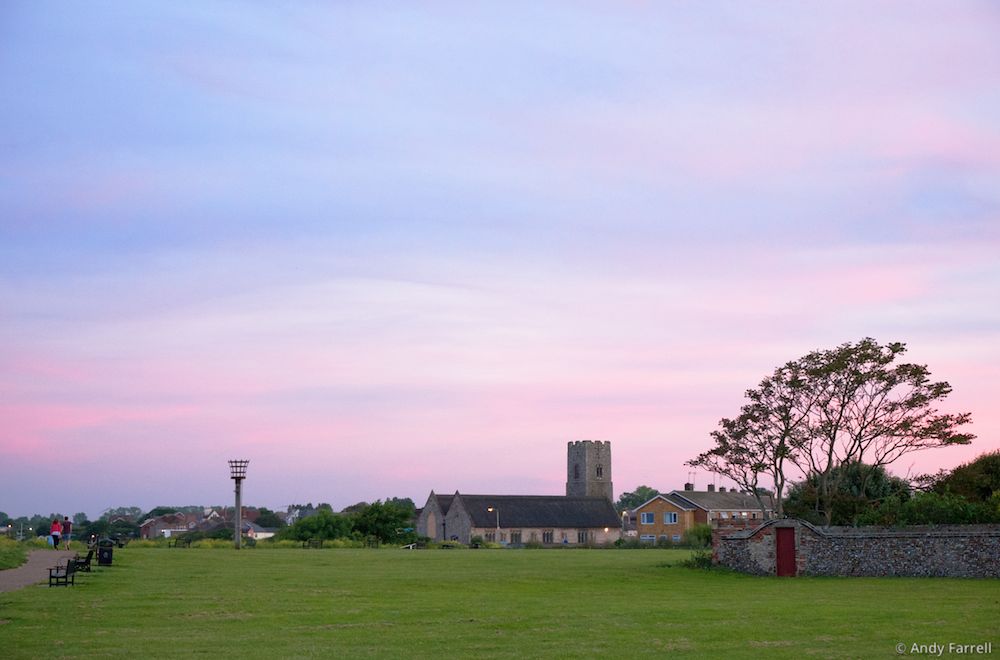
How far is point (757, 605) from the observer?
89.7 ft

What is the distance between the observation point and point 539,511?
13112 centimetres

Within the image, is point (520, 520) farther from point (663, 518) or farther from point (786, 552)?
point (786, 552)

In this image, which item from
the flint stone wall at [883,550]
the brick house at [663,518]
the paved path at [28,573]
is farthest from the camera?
the brick house at [663,518]

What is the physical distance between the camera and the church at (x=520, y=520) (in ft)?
413

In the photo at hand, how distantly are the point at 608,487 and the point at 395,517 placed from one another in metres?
70.7

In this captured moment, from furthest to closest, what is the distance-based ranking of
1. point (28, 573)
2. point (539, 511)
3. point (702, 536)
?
point (539, 511) < point (702, 536) < point (28, 573)

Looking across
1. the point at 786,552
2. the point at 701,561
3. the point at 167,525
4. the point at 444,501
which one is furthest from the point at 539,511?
the point at 786,552

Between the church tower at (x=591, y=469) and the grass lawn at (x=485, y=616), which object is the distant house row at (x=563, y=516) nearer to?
the church tower at (x=591, y=469)

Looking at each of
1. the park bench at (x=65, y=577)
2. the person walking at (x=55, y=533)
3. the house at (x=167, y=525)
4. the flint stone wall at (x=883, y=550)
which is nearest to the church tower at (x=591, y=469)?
the house at (x=167, y=525)

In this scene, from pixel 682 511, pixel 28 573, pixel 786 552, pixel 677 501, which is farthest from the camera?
pixel 677 501

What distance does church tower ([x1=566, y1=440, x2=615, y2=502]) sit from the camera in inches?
6398

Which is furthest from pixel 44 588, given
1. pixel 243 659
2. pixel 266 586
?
pixel 243 659

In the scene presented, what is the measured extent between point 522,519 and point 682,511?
2216 cm

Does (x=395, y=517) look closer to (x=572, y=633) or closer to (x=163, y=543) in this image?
(x=163, y=543)
